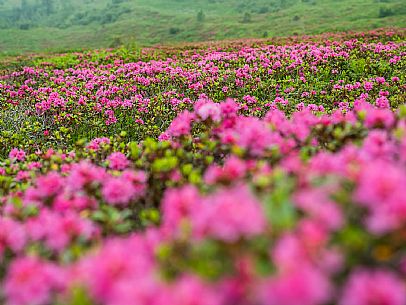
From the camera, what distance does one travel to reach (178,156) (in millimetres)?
3859

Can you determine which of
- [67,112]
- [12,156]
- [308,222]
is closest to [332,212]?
[308,222]

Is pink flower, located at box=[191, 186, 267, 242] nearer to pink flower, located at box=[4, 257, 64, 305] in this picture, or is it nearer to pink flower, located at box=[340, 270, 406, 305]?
pink flower, located at box=[340, 270, 406, 305]

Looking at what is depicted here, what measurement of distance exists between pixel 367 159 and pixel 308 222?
96cm

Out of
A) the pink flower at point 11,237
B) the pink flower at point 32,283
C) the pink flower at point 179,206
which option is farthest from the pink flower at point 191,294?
→ the pink flower at point 11,237

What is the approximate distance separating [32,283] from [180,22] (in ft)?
229

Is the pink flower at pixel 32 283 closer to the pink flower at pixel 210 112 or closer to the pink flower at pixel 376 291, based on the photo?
the pink flower at pixel 376 291

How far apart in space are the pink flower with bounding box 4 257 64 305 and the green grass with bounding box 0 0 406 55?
3616cm

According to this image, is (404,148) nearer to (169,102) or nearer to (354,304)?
(354,304)

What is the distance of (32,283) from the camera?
1843 millimetres

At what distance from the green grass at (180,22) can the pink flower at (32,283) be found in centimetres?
3616

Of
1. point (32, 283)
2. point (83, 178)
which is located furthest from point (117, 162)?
point (32, 283)

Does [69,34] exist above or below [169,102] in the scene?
above

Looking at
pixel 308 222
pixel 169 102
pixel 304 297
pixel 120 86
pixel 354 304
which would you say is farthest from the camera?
pixel 120 86

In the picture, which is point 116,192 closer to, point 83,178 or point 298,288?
point 83,178
